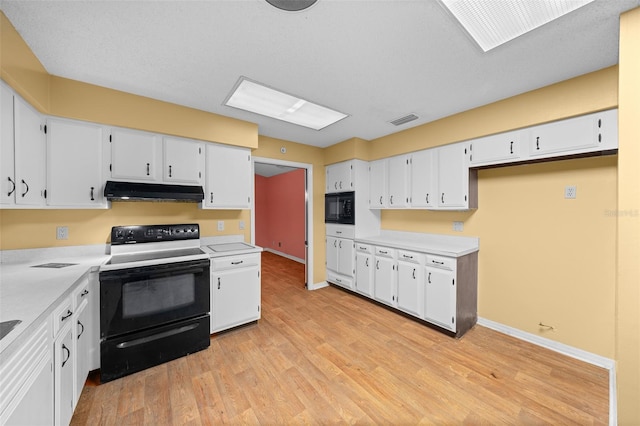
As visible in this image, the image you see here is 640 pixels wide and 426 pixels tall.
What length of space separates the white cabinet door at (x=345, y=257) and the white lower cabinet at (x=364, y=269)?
4.5 inches

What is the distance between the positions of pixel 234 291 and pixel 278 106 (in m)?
2.19

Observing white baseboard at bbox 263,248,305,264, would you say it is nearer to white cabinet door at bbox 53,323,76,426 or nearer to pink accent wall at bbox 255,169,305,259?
pink accent wall at bbox 255,169,305,259

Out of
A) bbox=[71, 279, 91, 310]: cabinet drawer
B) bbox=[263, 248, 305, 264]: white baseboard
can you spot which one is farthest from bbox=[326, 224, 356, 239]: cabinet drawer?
bbox=[71, 279, 91, 310]: cabinet drawer

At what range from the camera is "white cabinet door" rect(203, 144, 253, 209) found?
2924 mm

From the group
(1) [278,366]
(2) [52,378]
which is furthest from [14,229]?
(1) [278,366]

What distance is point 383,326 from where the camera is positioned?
296 cm

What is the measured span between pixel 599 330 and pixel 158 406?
3827 millimetres

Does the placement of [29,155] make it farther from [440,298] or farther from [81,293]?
[440,298]

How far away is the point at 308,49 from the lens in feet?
5.85

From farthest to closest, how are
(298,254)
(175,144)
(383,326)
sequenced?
1. (298,254)
2. (383,326)
3. (175,144)

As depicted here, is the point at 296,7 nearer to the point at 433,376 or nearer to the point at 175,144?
the point at 175,144

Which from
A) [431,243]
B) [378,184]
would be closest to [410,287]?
[431,243]

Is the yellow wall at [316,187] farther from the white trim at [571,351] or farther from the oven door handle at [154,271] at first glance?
the white trim at [571,351]

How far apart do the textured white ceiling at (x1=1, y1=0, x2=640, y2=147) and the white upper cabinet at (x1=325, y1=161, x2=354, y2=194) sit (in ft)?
5.07
